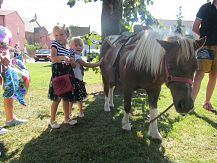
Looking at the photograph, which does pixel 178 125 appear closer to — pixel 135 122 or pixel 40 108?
pixel 135 122

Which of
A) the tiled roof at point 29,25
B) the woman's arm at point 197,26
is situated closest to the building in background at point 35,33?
the tiled roof at point 29,25

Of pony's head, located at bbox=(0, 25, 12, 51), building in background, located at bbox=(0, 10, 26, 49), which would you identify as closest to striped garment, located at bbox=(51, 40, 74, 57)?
pony's head, located at bbox=(0, 25, 12, 51)

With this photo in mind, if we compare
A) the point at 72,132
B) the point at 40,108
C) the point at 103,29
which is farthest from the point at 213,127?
the point at 103,29

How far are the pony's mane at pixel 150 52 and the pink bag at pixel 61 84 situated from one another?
1.08 meters

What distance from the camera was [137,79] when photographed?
4547 millimetres

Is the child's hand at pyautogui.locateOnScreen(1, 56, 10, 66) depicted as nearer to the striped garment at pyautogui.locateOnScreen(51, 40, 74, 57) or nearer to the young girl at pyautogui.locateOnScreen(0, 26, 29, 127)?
the young girl at pyautogui.locateOnScreen(0, 26, 29, 127)

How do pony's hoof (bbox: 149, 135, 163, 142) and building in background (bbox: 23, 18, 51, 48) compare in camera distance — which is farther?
building in background (bbox: 23, 18, 51, 48)

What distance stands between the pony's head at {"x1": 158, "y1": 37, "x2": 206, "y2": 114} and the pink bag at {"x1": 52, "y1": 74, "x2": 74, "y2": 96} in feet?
5.98

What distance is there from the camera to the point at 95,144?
4367 mm

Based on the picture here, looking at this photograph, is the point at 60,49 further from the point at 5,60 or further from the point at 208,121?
the point at 208,121

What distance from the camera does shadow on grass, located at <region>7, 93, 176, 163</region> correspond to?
3922mm

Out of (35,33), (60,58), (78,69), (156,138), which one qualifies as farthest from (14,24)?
(156,138)

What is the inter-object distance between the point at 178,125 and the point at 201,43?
2019mm

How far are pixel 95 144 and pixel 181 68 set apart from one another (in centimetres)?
173
